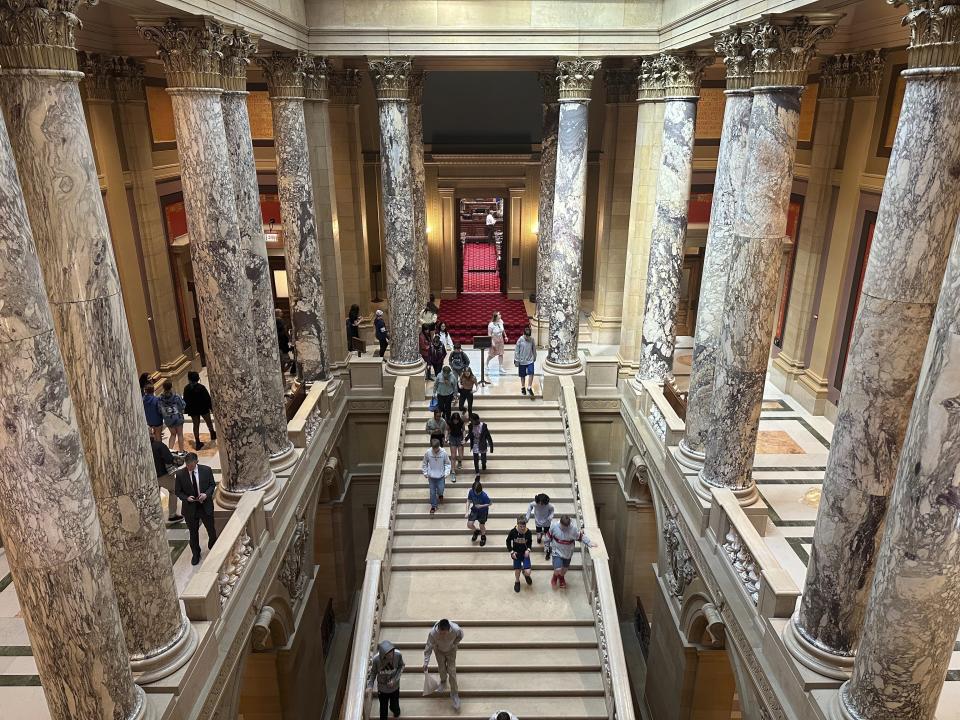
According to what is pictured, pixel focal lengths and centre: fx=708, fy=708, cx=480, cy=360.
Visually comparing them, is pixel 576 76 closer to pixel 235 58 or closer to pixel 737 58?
pixel 737 58

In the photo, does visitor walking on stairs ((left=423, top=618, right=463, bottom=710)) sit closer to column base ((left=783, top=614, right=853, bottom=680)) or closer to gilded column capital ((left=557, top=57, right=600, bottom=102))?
column base ((left=783, top=614, right=853, bottom=680))

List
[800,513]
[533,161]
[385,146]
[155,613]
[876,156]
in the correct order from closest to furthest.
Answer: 1. [155,613]
2. [800,513]
3. [876,156]
4. [385,146]
5. [533,161]

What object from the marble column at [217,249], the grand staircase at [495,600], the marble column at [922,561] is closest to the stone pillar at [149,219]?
the grand staircase at [495,600]

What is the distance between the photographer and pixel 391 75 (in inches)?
535

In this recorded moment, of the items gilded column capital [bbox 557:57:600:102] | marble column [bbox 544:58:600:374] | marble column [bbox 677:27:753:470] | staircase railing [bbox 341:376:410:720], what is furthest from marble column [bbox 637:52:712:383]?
staircase railing [bbox 341:376:410:720]

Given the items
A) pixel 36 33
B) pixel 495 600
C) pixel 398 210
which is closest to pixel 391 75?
pixel 398 210

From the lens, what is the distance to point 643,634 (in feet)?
47.2

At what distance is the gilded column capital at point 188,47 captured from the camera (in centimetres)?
823

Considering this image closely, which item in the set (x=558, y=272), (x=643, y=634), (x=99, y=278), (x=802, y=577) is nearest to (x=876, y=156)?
(x=558, y=272)

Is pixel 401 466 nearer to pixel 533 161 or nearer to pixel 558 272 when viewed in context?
pixel 558 272

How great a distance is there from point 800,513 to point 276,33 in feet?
36.6

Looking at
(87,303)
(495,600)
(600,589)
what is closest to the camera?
(87,303)

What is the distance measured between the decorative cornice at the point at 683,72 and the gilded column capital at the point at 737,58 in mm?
3217

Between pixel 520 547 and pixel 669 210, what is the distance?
6967 mm
